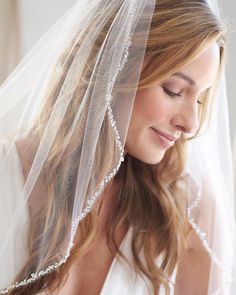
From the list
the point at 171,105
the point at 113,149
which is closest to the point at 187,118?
the point at 171,105

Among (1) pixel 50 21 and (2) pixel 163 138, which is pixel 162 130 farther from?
(1) pixel 50 21

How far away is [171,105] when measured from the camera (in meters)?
0.82

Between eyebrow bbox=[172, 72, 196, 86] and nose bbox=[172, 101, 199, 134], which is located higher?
eyebrow bbox=[172, 72, 196, 86]

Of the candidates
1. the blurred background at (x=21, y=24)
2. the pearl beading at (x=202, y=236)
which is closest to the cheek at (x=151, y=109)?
the pearl beading at (x=202, y=236)

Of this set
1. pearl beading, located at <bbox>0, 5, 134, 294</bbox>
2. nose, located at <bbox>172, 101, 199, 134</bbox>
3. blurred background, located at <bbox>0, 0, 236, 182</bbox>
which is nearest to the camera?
pearl beading, located at <bbox>0, 5, 134, 294</bbox>

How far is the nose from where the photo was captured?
2.72 ft

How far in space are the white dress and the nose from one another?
297mm

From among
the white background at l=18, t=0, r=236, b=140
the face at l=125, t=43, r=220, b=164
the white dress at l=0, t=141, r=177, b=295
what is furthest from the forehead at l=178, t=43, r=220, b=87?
the white dress at l=0, t=141, r=177, b=295

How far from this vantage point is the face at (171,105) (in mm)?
802

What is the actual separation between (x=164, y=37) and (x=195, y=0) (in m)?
Result: 0.10

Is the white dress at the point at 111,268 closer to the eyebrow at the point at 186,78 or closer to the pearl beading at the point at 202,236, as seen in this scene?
the pearl beading at the point at 202,236

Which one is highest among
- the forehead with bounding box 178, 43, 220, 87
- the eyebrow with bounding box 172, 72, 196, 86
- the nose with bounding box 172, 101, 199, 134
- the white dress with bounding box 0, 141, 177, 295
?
the forehead with bounding box 178, 43, 220, 87

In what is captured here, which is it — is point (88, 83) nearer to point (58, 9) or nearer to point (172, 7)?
point (172, 7)

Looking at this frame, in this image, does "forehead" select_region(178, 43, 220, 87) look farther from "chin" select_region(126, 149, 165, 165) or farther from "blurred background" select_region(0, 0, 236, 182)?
"blurred background" select_region(0, 0, 236, 182)
